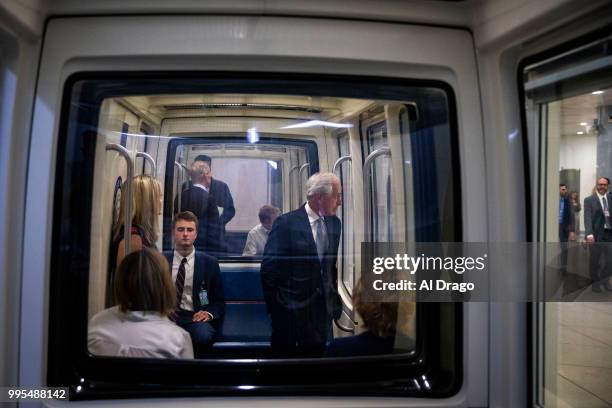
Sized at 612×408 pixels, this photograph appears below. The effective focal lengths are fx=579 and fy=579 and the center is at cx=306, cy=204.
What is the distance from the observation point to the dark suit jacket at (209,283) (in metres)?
2.29

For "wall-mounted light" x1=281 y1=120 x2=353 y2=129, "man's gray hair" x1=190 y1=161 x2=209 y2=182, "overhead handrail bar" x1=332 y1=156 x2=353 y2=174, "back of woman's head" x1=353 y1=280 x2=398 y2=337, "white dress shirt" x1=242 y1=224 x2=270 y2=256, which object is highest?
"wall-mounted light" x1=281 y1=120 x2=353 y2=129

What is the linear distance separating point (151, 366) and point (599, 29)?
2011 millimetres

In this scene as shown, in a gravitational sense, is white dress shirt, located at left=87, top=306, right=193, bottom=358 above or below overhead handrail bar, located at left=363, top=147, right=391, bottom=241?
below

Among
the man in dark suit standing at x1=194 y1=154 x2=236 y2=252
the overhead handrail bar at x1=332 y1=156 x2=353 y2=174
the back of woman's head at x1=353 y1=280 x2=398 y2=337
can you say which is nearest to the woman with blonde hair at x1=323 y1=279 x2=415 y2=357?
the back of woman's head at x1=353 y1=280 x2=398 y2=337

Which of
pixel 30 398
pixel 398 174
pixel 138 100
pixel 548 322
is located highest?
pixel 138 100

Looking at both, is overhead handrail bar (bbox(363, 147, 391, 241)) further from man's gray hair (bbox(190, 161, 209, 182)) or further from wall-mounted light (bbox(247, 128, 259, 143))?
man's gray hair (bbox(190, 161, 209, 182))

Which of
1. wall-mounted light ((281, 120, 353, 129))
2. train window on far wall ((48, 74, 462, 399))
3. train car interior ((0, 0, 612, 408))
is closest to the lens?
train car interior ((0, 0, 612, 408))

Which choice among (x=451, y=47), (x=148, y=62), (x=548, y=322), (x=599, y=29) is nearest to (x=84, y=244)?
(x=148, y=62)

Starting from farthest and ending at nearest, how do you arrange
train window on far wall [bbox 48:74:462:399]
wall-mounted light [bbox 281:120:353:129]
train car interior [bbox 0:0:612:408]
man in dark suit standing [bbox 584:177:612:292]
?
1. wall-mounted light [bbox 281:120:353:129]
2. train window on far wall [bbox 48:74:462:399]
3. train car interior [bbox 0:0:612:408]
4. man in dark suit standing [bbox 584:177:612:292]

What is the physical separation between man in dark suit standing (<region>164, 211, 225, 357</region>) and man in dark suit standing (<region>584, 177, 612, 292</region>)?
1.39 metres

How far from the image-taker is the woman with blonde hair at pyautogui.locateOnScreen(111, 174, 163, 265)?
230 centimetres

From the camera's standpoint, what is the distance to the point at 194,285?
229 centimetres

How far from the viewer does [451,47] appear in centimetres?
225

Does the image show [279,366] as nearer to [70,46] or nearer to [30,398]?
[30,398]
